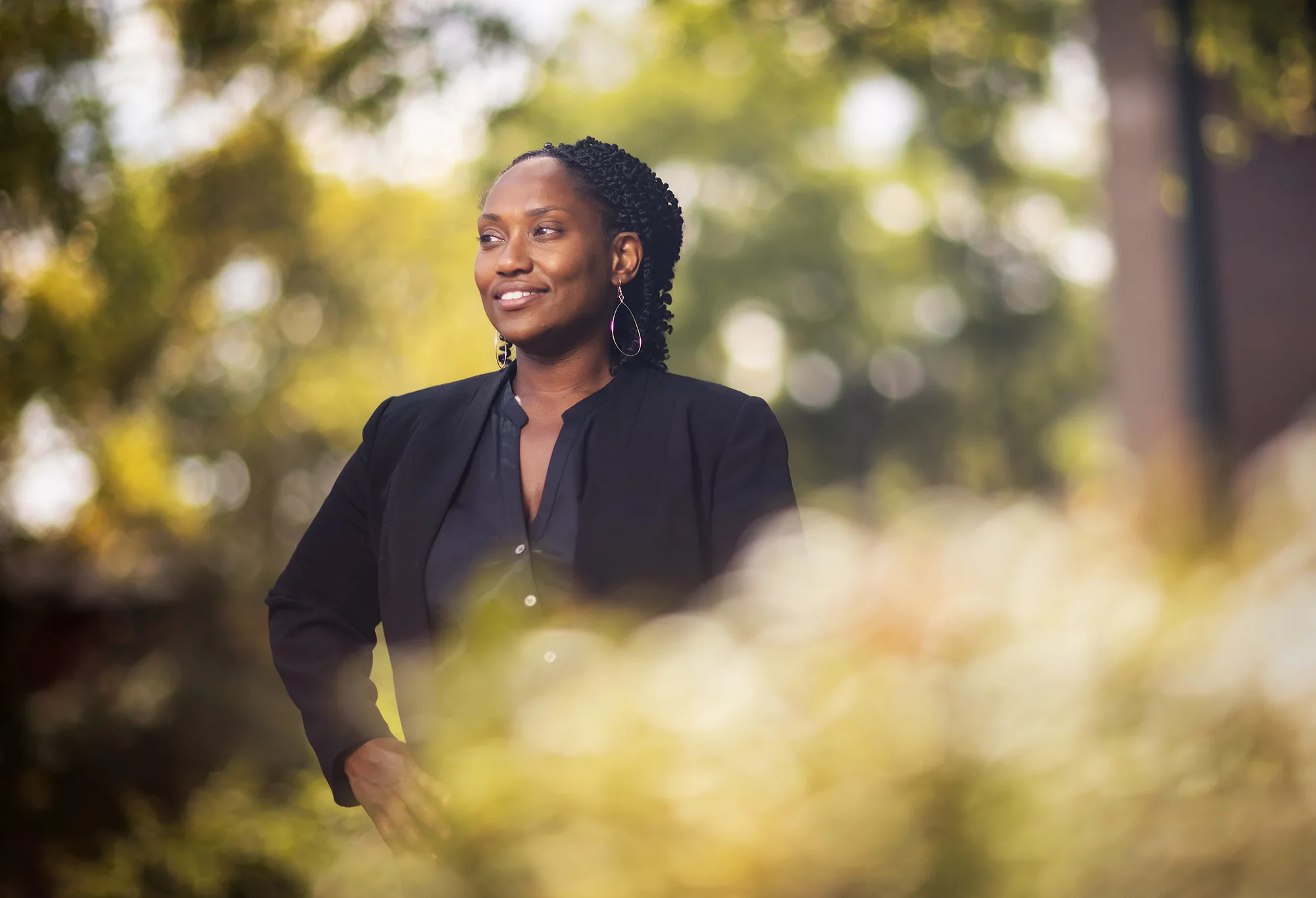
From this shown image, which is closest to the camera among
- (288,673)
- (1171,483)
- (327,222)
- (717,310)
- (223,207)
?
(288,673)

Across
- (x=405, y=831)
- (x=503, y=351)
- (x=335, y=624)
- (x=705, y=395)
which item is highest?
(x=503, y=351)

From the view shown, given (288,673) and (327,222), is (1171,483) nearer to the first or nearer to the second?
(288,673)

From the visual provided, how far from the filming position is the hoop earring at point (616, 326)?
2.33 metres

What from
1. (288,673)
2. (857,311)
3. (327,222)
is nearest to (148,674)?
(327,222)

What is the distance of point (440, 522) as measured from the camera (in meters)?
2.22

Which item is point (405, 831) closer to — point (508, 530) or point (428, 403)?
point (508, 530)

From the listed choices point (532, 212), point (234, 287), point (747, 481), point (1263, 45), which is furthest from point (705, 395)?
point (234, 287)

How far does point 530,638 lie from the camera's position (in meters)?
2.07

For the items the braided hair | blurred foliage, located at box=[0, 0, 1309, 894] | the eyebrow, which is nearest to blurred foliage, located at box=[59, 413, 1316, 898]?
the braided hair

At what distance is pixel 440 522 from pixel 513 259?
47 centimetres

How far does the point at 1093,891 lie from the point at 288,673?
1.35 meters

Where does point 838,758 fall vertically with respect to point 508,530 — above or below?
below

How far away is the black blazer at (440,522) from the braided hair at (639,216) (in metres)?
0.14

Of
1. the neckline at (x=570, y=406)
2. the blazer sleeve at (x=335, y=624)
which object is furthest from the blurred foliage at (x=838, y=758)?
the neckline at (x=570, y=406)
